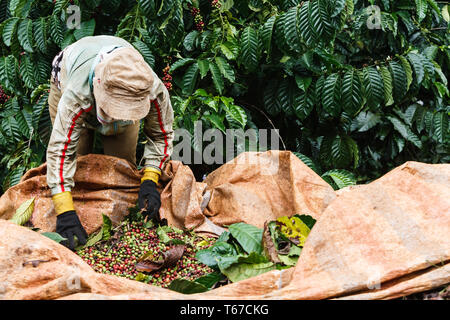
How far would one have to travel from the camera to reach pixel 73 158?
198 centimetres

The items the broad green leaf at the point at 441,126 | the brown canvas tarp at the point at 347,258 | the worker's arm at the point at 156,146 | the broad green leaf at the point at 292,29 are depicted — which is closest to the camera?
the brown canvas tarp at the point at 347,258

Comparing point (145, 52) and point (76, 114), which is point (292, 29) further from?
point (76, 114)

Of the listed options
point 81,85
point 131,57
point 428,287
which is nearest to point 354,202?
point 428,287

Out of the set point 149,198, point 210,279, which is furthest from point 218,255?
point 149,198

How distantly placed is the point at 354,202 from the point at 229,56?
1.40 metres

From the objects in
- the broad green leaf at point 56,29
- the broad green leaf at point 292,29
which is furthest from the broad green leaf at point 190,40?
the broad green leaf at point 56,29

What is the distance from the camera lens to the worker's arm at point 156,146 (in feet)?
6.86

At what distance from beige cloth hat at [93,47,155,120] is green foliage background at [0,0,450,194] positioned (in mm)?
748

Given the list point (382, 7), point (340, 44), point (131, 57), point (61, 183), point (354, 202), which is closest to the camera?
point (354, 202)

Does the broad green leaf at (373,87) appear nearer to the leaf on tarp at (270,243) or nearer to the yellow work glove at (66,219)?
the leaf on tarp at (270,243)

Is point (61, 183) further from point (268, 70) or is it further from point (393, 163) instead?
point (393, 163)

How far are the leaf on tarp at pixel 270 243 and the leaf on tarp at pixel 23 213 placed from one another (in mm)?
1027

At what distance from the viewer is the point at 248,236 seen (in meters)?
1.84

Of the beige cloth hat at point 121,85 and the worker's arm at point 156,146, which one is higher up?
the beige cloth hat at point 121,85
